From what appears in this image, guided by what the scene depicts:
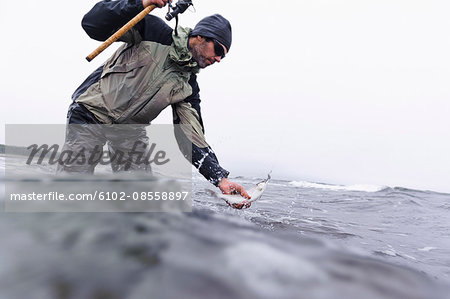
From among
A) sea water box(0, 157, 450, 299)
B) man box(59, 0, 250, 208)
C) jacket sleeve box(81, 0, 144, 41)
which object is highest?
jacket sleeve box(81, 0, 144, 41)

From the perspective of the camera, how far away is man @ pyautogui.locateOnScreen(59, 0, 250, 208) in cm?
293

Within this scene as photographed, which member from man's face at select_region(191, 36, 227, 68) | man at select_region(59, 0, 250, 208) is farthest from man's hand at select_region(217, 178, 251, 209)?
man's face at select_region(191, 36, 227, 68)

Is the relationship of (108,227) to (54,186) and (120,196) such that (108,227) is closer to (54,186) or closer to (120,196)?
(120,196)

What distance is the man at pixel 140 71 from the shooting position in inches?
115

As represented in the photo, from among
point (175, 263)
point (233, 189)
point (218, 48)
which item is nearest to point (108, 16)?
point (218, 48)

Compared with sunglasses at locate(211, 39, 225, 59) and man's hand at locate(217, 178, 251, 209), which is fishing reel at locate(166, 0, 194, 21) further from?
man's hand at locate(217, 178, 251, 209)

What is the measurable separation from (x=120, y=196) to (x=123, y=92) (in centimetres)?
203

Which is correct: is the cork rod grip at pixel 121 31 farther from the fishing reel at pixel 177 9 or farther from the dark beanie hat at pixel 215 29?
the dark beanie hat at pixel 215 29

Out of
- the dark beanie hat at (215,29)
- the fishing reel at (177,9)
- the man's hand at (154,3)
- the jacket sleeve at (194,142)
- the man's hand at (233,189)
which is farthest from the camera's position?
the jacket sleeve at (194,142)

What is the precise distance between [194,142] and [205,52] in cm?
102

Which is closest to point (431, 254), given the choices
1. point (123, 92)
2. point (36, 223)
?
point (123, 92)

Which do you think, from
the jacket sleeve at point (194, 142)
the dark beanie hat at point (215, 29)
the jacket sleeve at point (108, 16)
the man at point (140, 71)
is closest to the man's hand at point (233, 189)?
the man at point (140, 71)

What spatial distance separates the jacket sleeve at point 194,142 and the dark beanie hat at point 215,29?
61 cm

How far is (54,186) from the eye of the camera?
116cm
